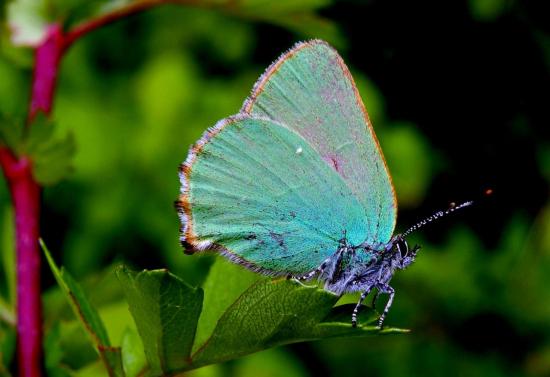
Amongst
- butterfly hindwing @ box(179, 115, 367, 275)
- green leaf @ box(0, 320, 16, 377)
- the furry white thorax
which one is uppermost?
butterfly hindwing @ box(179, 115, 367, 275)

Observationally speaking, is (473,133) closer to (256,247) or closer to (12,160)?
(256,247)

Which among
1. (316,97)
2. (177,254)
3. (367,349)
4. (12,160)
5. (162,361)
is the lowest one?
(367,349)

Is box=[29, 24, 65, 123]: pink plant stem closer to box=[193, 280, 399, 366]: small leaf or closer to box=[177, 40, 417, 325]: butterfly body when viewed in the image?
box=[177, 40, 417, 325]: butterfly body

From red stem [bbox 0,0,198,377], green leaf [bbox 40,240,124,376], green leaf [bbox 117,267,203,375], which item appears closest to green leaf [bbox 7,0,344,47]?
red stem [bbox 0,0,198,377]

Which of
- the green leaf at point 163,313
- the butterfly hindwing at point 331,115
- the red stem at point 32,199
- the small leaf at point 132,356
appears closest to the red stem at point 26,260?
the red stem at point 32,199

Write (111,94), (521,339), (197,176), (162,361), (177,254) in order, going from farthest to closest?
(111,94)
(177,254)
(521,339)
(197,176)
(162,361)

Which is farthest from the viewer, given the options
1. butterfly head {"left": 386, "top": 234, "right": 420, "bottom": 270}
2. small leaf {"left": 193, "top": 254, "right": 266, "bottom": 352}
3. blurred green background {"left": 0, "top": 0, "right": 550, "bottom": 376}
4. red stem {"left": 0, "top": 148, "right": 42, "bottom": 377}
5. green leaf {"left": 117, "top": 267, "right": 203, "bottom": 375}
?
blurred green background {"left": 0, "top": 0, "right": 550, "bottom": 376}

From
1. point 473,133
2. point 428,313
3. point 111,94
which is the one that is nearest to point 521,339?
point 428,313

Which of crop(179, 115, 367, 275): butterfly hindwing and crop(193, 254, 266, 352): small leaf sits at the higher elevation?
crop(179, 115, 367, 275): butterfly hindwing
